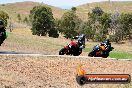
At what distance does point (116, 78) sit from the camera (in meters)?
11.0

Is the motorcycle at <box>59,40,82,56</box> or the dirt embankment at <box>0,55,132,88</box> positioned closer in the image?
the dirt embankment at <box>0,55,132,88</box>

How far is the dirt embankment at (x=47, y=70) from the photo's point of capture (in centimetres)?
2002

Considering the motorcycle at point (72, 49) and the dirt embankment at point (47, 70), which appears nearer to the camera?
the dirt embankment at point (47, 70)

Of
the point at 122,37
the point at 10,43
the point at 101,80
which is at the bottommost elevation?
the point at 122,37

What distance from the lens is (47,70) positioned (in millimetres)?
22312

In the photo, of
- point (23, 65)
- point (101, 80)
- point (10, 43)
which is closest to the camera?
point (101, 80)

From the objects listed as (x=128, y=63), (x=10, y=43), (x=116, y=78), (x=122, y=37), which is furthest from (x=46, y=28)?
(x=116, y=78)

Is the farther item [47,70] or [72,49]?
[72,49]

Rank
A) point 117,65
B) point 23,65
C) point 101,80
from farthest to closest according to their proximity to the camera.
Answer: point 117,65 → point 23,65 → point 101,80

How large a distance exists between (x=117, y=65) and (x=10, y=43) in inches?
670

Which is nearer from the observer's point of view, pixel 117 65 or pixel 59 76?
pixel 59 76

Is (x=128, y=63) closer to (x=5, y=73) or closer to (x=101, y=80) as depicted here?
(x=5, y=73)

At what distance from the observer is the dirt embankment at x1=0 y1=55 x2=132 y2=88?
788 inches

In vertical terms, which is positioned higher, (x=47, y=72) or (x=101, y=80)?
(x=101, y=80)
